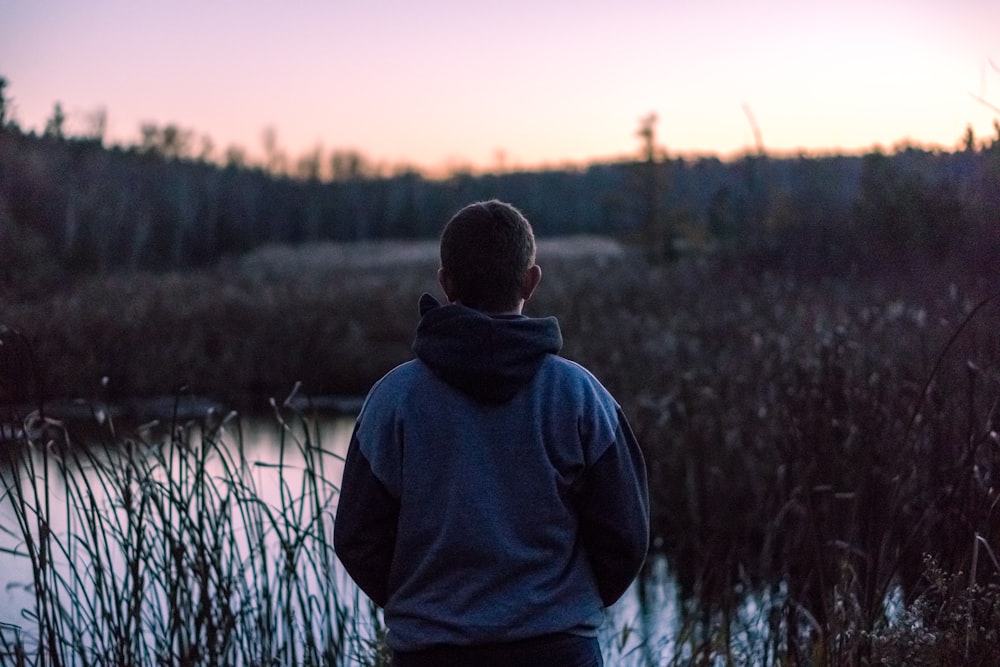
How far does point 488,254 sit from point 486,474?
326 millimetres

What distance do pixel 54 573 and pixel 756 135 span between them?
2553 mm

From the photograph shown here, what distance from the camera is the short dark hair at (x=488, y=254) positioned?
5.33 feet

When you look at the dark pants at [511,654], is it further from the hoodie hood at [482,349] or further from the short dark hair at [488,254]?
the short dark hair at [488,254]

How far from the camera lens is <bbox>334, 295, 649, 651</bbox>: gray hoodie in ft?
5.23

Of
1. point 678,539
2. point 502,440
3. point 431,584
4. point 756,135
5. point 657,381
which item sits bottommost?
point 678,539

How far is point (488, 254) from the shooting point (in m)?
1.63

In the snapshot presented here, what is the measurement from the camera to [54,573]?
2.55m

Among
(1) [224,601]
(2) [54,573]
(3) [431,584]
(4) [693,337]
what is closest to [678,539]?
(4) [693,337]

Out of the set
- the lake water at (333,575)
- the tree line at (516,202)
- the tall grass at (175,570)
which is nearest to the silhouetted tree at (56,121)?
the tree line at (516,202)

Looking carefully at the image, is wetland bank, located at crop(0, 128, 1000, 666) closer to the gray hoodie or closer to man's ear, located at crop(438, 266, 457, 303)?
the gray hoodie

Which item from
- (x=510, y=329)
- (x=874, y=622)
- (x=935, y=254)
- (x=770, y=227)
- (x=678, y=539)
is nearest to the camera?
(x=510, y=329)

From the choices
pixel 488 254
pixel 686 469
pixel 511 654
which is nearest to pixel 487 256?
pixel 488 254

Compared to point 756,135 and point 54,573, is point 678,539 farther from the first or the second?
point 54,573

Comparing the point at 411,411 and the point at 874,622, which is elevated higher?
Result: the point at 411,411
